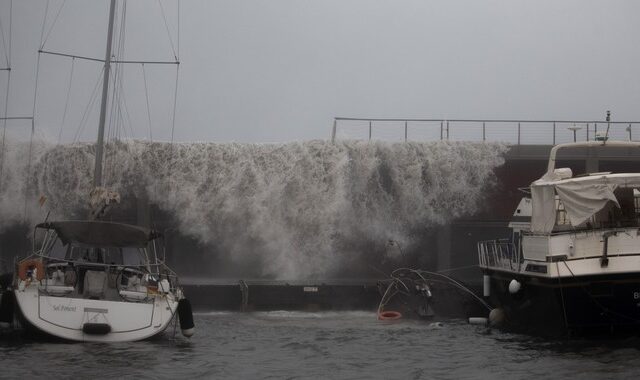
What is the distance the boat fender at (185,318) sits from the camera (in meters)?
18.0

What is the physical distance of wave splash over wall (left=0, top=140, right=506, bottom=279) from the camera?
31891 millimetres

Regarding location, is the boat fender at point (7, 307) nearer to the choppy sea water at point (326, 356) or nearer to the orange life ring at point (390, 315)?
the choppy sea water at point (326, 356)

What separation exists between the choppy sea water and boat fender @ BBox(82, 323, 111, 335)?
1.20 ft

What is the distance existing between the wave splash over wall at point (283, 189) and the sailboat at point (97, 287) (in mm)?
11474

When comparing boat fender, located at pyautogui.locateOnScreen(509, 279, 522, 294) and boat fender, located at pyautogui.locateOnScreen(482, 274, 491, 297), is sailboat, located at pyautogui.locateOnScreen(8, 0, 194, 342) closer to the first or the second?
boat fender, located at pyautogui.locateOnScreen(509, 279, 522, 294)

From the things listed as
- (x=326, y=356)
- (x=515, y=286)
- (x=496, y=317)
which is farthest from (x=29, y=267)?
(x=496, y=317)

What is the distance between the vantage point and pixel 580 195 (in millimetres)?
19359

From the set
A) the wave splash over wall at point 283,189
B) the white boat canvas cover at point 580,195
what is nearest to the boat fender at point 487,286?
the white boat canvas cover at point 580,195

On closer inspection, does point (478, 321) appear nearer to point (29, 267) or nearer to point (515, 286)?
point (515, 286)

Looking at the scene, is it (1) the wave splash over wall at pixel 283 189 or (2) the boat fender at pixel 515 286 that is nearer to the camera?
(2) the boat fender at pixel 515 286

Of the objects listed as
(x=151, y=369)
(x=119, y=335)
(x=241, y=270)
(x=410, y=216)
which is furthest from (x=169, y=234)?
(x=151, y=369)

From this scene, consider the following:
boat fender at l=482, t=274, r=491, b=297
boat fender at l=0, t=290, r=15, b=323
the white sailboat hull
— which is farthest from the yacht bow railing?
boat fender at l=0, t=290, r=15, b=323

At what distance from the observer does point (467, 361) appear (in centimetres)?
1631

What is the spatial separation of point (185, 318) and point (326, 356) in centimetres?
342
